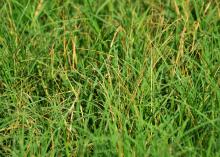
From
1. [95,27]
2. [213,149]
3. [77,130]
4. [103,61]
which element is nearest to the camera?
[213,149]

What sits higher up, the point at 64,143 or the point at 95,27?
the point at 95,27

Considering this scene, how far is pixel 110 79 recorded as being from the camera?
113 inches

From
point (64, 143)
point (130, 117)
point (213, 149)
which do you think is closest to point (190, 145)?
point (213, 149)

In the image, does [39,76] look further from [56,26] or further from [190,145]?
[190,145]

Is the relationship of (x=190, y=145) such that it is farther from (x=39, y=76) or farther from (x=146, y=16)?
(x=146, y=16)

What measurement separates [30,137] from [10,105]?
0.30 metres

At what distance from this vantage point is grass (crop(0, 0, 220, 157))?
2668 millimetres

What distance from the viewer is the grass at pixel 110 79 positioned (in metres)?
2.67

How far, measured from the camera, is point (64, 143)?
2719mm

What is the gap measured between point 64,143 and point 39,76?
57 centimetres

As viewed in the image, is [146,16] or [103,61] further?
[146,16]

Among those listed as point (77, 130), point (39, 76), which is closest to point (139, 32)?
point (39, 76)

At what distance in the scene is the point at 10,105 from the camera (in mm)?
2967

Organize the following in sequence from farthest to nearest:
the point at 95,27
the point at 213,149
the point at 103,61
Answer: the point at 95,27, the point at 103,61, the point at 213,149
